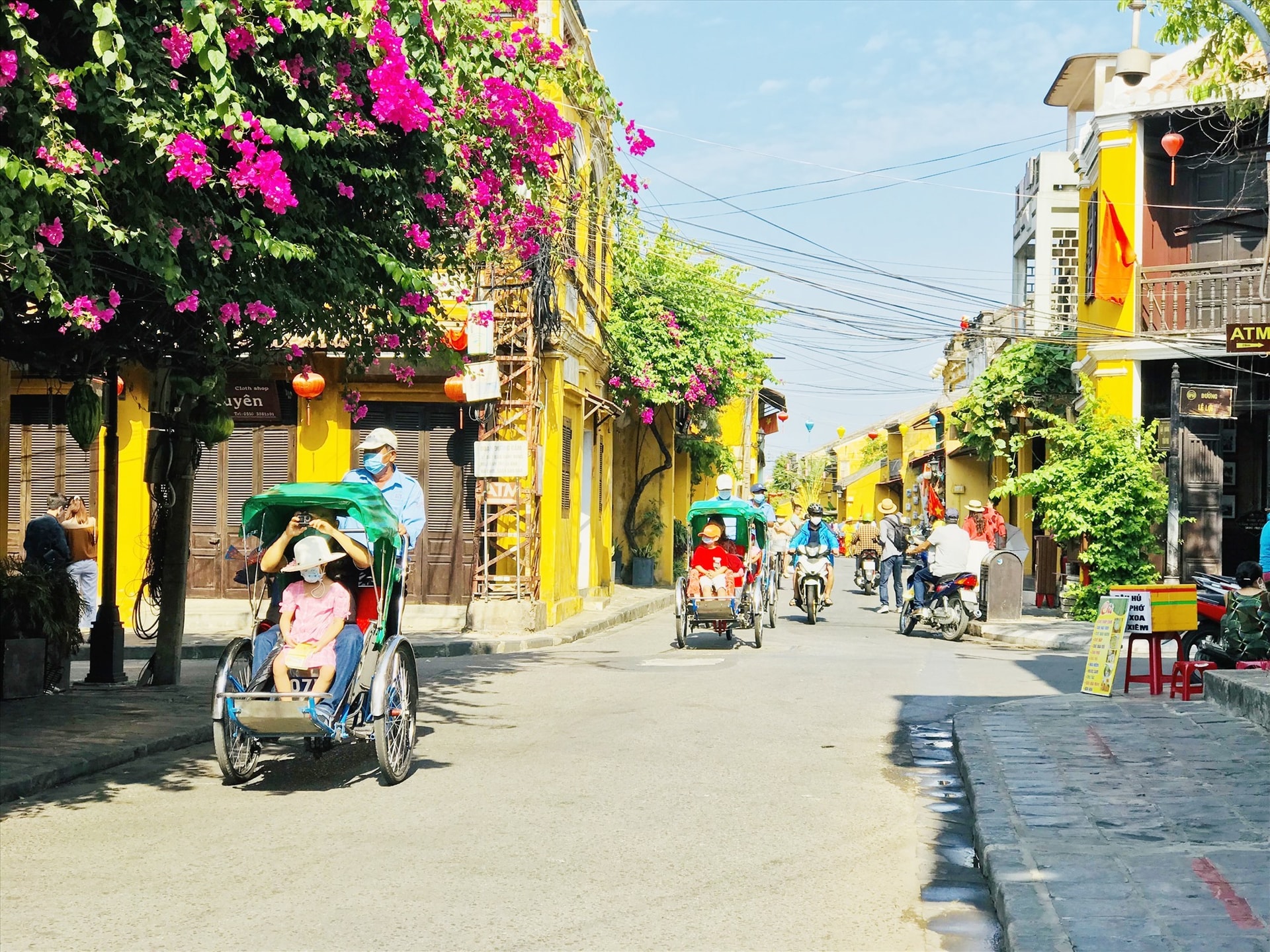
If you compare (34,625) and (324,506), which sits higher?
(324,506)

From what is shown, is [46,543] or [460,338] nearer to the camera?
[46,543]

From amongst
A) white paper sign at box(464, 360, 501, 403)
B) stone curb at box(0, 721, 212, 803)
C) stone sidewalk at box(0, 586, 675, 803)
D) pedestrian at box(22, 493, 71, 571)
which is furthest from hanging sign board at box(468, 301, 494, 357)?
stone curb at box(0, 721, 212, 803)

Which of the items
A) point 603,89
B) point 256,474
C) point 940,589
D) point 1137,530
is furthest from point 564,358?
point 603,89

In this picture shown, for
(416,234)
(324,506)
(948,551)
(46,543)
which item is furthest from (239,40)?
(948,551)

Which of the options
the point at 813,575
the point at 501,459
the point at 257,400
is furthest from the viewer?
the point at 813,575

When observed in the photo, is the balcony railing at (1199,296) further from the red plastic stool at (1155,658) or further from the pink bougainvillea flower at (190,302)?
the pink bougainvillea flower at (190,302)

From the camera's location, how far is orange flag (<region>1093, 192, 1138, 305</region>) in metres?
23.3

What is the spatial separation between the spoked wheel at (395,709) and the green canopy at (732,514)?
31.9 feet

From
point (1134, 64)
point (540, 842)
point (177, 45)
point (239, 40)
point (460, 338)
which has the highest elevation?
point (1134, 64)

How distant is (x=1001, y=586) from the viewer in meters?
21.6

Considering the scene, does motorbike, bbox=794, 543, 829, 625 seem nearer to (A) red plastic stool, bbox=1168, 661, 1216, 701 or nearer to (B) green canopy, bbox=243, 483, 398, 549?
(A) red plastic stool, bbox=1168, 661, 1216, 701

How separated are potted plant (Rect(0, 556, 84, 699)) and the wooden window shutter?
10.7 metres

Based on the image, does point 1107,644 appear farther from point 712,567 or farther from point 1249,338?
point 712,567

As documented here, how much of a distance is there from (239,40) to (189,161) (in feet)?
2.93
